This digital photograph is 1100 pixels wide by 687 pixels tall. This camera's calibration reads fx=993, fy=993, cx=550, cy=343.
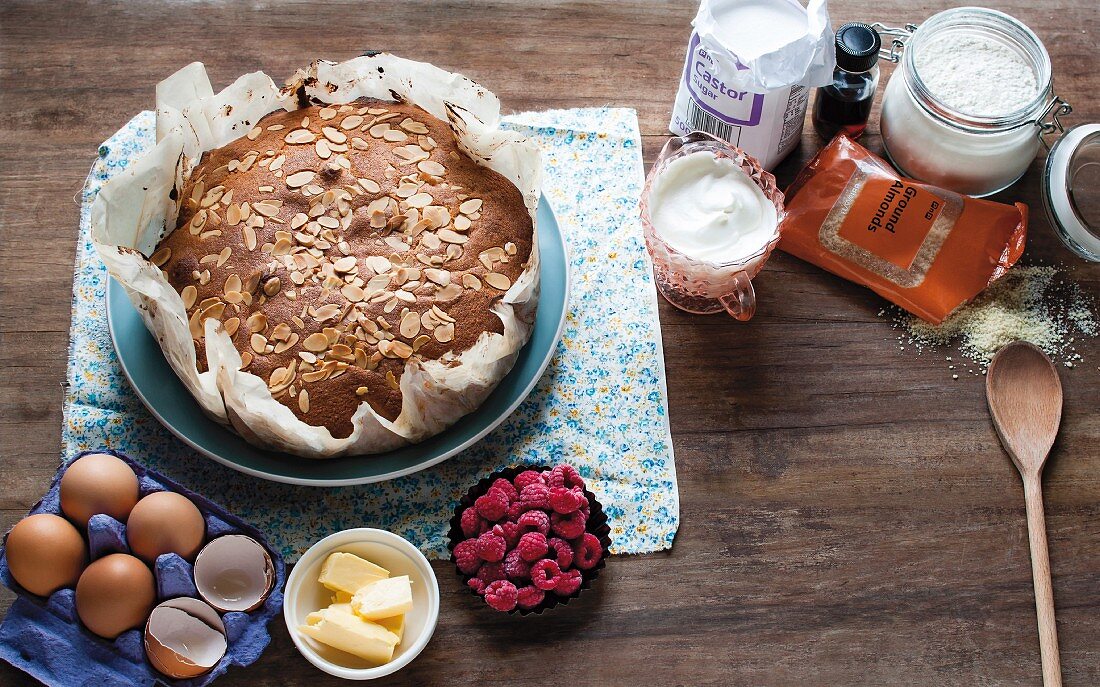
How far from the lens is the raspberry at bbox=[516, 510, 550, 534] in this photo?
1318 mm

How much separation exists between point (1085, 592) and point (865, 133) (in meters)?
0.82

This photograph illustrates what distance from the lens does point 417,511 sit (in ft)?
4.78

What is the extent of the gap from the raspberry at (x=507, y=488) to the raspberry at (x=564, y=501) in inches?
2.0

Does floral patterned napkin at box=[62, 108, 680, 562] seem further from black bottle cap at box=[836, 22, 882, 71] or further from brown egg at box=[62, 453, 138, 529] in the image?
black bottle cap at box=[836, 22, 882, 71]

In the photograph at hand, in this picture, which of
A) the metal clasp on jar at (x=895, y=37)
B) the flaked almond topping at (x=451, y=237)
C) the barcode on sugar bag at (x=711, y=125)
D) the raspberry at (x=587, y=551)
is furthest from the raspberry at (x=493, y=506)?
the metal clasp on jar at (x=895, y=37)

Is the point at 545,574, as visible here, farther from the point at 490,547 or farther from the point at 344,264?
the point at 344,264

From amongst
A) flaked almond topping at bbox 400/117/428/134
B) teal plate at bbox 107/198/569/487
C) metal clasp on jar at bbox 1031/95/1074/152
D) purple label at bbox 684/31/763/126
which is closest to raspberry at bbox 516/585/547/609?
teal plate at bbox 107/198/569/487

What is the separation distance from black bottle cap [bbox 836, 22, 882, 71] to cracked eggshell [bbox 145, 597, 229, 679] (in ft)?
4.07

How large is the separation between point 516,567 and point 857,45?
0.96m

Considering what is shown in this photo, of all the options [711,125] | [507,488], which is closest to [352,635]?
[507,488]

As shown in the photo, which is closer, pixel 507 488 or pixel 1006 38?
pixel 507 488

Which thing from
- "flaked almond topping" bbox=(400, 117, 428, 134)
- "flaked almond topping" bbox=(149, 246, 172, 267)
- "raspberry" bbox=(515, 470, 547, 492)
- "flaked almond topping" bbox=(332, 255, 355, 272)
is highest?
"flaked almond topping" bbox=(400, 117, 428, 134)

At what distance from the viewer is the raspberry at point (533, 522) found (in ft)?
4.33

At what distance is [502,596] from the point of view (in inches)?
51.4
